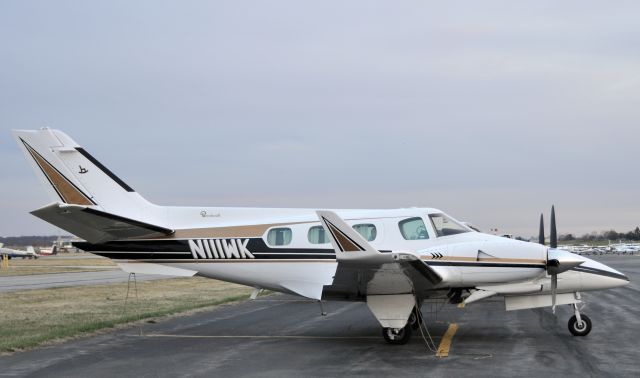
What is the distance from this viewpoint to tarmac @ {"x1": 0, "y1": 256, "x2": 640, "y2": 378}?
1048cm

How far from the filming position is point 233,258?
14.8 metres

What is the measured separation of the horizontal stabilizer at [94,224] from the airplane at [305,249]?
21mm

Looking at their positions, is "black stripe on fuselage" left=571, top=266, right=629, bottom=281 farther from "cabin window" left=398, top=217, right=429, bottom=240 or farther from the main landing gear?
the main landing gear

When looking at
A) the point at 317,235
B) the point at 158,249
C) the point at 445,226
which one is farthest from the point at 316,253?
the point at 158,249

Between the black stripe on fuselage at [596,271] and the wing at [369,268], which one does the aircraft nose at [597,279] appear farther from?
the wing at [369,268]

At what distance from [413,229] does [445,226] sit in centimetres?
66

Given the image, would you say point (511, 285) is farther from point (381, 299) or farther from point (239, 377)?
point (239, 377)

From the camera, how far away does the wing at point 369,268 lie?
11.8m

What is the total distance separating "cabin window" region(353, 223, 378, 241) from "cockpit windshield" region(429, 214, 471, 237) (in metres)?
1.20

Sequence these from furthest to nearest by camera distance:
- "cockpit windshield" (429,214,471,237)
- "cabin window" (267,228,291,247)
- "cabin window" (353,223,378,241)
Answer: "cabin window" (267,228,291,247)
"cabin window" (353,223,378,241)
"cockpit windshield" (429,214,471,237)

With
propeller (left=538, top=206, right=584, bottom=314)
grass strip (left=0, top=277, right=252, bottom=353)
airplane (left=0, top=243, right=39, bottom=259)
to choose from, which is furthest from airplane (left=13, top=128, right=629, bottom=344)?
airplane (left=0, top=243, right=39, bottom=259)

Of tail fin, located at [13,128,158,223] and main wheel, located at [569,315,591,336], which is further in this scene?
tail fin, located at [13,128,158,223]

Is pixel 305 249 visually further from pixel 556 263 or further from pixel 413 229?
pixel 556 263

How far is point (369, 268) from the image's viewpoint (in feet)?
40.2
